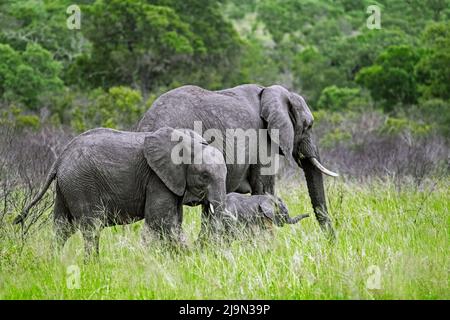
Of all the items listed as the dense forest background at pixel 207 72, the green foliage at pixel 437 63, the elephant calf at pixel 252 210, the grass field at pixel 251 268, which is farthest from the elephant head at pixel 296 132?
the green foliage at pixel 437 63

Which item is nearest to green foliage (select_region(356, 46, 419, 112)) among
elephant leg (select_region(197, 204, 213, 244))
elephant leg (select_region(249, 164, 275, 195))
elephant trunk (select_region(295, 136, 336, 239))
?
elephant trunk (select_region(295, 136, 336, 239))

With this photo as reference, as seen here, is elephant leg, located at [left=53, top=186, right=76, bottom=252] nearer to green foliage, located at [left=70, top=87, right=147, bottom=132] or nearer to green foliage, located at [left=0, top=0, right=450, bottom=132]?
green foliage, located at [left=0, top=0, right=450, bottom=132]

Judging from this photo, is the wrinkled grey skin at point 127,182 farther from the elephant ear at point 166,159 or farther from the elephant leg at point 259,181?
the elephant leg at point 259,181

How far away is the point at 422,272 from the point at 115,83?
20.3 metres

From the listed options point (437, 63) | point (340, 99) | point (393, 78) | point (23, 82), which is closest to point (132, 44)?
point (23, 82)

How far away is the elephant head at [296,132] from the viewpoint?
8406 millimetres

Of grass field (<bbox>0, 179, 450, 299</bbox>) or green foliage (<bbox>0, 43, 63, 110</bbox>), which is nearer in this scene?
grass field (<bbox>0, 179, 450, 299</bbox>)

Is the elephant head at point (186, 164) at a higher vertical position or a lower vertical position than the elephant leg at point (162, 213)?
higher

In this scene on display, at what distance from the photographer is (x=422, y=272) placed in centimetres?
625

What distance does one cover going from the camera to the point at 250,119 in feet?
27.2

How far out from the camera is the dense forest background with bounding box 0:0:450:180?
17.9 m

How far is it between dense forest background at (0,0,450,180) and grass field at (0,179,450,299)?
5.02 meters

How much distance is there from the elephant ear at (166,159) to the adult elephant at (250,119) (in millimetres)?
426

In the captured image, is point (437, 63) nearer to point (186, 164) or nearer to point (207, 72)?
point (207, 72)
